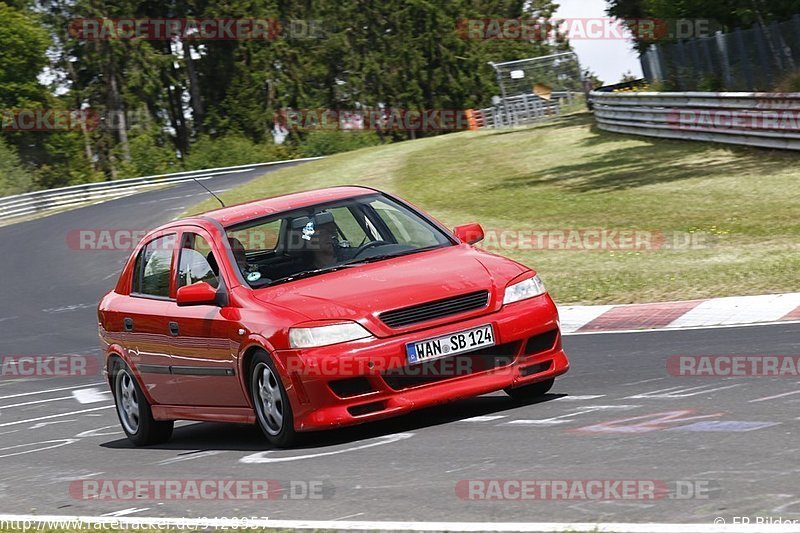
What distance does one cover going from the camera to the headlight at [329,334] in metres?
7.71

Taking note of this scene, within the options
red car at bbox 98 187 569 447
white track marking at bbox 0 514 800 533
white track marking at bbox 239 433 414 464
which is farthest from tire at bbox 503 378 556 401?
white track marking at bbox 0 514 800 533

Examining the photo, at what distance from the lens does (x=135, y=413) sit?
9836 mm

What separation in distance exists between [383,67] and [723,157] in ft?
250

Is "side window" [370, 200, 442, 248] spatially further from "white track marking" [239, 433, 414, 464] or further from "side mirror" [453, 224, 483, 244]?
"white track marking" [239, 433, 414, 464]

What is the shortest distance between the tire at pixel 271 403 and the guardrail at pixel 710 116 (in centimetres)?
1813

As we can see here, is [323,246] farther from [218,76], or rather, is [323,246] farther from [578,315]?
[218,76]

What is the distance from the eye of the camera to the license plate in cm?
779

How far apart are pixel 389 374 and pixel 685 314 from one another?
527 centimetres

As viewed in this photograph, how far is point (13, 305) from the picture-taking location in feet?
80.7

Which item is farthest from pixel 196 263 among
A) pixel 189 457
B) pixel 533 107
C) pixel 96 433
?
pixel 533 107

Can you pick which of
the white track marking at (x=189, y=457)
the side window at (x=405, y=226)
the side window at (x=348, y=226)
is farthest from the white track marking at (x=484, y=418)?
the white track marking at (x=189, y=457)

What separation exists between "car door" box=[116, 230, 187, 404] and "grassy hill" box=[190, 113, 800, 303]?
570 centimetres

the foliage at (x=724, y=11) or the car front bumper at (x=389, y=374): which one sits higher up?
the foliage at (x=724, y=11)

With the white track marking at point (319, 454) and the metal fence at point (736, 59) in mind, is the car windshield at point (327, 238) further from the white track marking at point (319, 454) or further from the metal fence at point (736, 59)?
the metal fence at point (736, 59)
